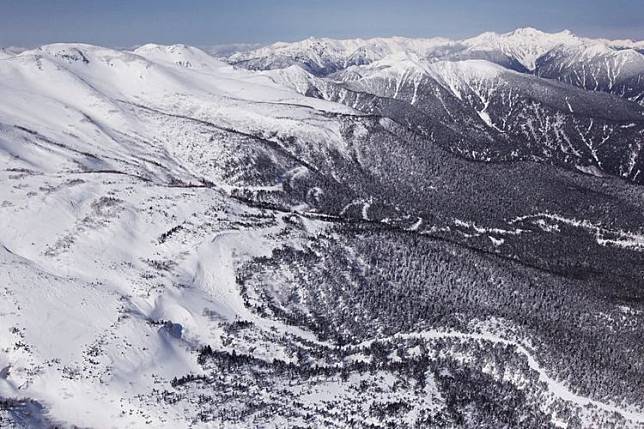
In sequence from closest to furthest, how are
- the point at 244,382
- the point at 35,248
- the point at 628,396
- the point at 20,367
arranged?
the point at 20,367 → the point at 244,382 → the point at 628,396 → the point at 35,248

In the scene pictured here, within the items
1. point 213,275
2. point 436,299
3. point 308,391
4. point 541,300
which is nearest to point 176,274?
point 213,275

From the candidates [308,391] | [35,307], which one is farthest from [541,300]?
[35,307]

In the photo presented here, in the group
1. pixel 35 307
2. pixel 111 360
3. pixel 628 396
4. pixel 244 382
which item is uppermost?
pixel 35 307

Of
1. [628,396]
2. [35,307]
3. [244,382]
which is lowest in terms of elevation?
[628,396]

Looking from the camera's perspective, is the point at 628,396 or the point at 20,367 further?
the point at 628,396

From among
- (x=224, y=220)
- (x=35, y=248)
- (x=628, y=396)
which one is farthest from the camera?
(x=224, y=220)

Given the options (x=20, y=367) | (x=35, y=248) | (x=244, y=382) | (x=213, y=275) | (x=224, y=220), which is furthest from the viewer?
(x=224, y=220)

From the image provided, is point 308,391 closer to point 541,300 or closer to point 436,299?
point 436,299

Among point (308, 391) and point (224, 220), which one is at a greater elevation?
point (224, 220)

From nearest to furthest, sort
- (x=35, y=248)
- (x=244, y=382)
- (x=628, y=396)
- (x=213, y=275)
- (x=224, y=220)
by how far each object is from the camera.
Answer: (x=244, y=382), (x=628, y=396), (x=35, y=248), (x=213, y=275), (x=224, y=220)

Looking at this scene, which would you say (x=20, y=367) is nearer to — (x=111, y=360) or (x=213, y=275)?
(x=111, y=360)
